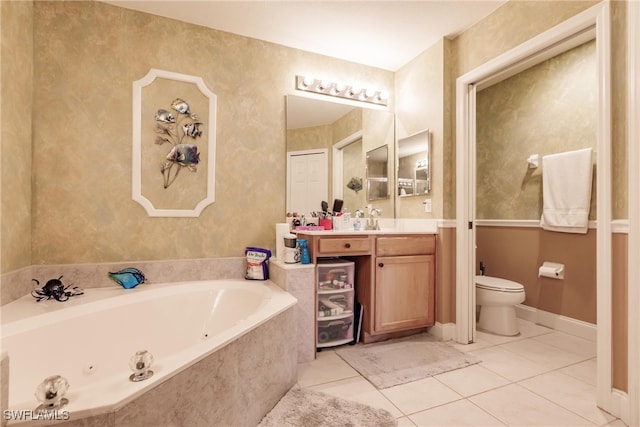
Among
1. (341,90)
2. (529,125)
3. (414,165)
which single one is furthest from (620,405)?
(341,90)

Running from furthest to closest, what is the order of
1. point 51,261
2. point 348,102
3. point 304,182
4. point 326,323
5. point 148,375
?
point 348,102
point 304,182
point 326,323
point 51,261
point 148,375

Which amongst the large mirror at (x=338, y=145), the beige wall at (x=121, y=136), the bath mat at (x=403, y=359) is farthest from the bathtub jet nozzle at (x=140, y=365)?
the large mirror at (x=338, y=145)

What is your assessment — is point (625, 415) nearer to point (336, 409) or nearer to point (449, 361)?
point (449, 361)

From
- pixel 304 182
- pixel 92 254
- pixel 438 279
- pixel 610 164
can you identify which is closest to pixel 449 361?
pixel 438 279

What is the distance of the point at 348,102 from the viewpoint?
9.36 ft

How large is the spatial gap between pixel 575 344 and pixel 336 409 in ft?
6.83

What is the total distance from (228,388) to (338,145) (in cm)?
211

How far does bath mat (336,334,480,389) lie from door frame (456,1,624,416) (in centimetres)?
30

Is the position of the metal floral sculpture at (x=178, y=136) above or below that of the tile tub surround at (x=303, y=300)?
above

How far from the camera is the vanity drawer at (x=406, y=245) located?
233 centimetres

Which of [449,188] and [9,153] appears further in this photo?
[449,188]

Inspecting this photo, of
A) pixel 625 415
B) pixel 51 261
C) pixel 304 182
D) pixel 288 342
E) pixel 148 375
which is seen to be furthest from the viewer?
pixel 304 182

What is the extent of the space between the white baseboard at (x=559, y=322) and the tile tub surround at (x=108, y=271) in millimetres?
2665

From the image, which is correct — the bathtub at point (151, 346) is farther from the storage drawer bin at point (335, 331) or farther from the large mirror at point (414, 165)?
the large mirror at point (414, 165)
